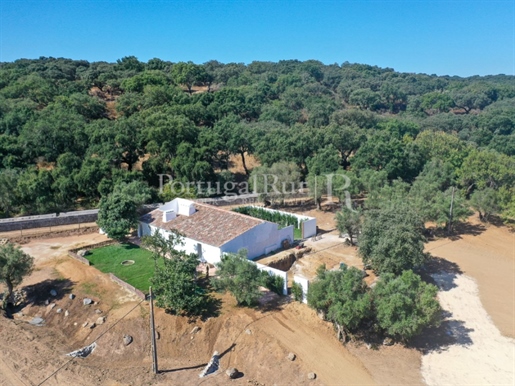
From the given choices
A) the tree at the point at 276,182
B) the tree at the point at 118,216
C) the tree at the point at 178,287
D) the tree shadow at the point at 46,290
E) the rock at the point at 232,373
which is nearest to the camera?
the rock at the point at 232,373

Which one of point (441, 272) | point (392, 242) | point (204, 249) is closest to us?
point (392, 242)

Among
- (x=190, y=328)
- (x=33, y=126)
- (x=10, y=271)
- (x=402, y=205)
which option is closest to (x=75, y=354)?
(x=190, y=328)

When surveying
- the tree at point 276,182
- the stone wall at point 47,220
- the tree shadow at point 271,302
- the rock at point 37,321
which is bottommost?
the rock at point 37,321

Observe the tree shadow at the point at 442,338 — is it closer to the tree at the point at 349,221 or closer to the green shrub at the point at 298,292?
the green shrub at the point at 298,292

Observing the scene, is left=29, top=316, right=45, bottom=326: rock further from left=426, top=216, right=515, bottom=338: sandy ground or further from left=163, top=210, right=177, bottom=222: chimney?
left=426, top=216, right=515, bottom=338: sandy ground

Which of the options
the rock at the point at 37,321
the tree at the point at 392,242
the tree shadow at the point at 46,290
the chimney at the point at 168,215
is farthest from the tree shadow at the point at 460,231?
the rock at the point at 37,321

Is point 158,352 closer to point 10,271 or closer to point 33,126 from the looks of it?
point 10,271

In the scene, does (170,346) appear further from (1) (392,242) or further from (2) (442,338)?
(2) (442,338)

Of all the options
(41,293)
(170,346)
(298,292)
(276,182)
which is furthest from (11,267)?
(276,182)
